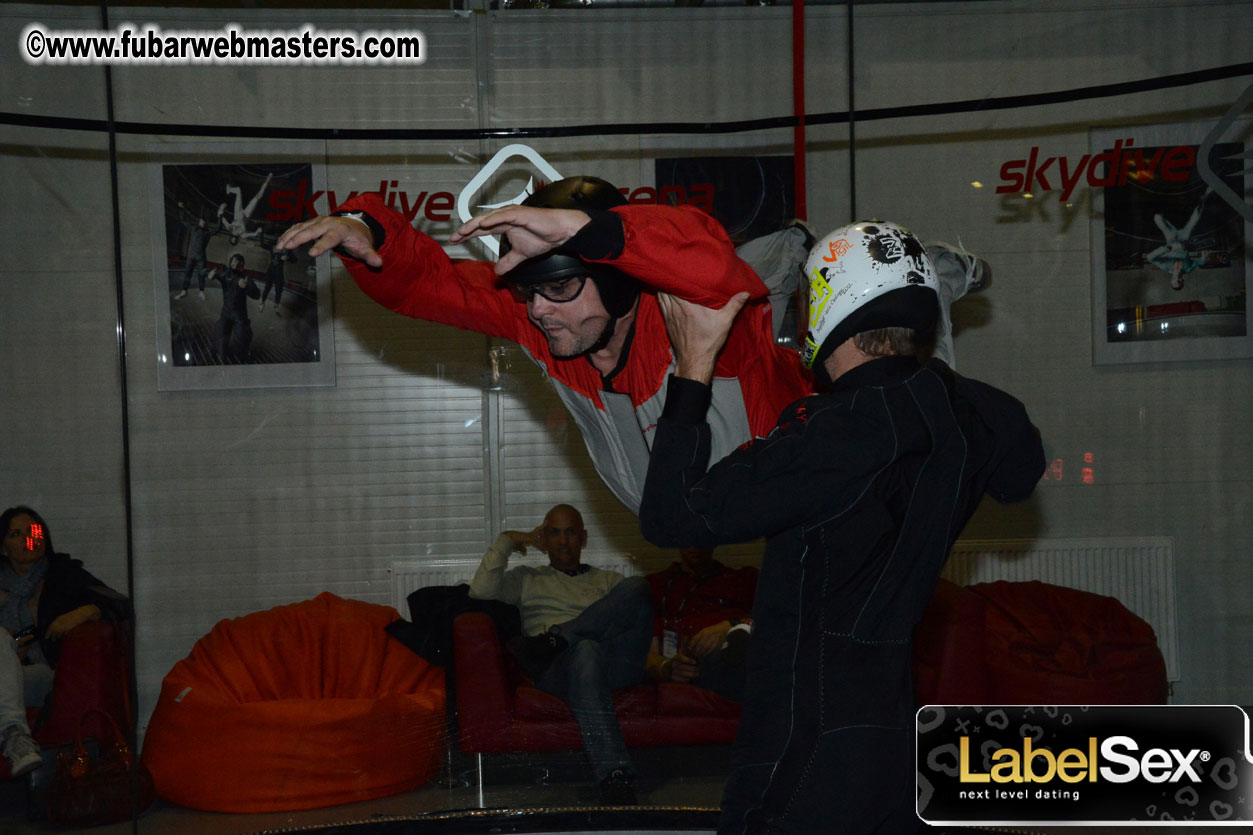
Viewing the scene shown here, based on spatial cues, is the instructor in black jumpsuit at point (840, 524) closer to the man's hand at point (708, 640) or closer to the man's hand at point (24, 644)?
the man's hand at point (708, 640)

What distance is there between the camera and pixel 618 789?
3.21m

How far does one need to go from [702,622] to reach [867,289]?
2.07m

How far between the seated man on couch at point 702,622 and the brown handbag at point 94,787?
1679 millimetres

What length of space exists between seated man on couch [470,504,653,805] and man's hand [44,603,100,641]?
122 centimetres

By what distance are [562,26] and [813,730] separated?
2.73 meters

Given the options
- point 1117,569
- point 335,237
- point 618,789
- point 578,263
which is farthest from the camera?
point 1117,569

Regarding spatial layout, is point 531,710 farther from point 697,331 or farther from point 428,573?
point 697,331

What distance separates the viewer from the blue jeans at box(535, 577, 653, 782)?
3254mm

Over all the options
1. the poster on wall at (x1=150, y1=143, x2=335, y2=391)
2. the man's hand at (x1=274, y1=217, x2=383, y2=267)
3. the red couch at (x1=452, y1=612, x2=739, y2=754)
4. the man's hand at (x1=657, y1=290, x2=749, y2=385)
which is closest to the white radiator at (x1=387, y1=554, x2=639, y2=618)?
the red couch at (x1=452, y1=612, x2=739, y2=754)

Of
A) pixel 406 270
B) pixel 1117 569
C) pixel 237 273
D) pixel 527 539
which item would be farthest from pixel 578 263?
pixel 1117 569

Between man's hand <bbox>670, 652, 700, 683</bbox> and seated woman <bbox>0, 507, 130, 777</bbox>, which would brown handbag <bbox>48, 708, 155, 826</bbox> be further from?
man's hand <bbox>670, 652, 700, 683</bbox>

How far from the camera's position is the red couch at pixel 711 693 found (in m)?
3.24

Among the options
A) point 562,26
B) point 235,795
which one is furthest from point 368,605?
point 562,26

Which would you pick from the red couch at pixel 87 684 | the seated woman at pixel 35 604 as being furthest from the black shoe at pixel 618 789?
the seated woman at pixel 35 604
